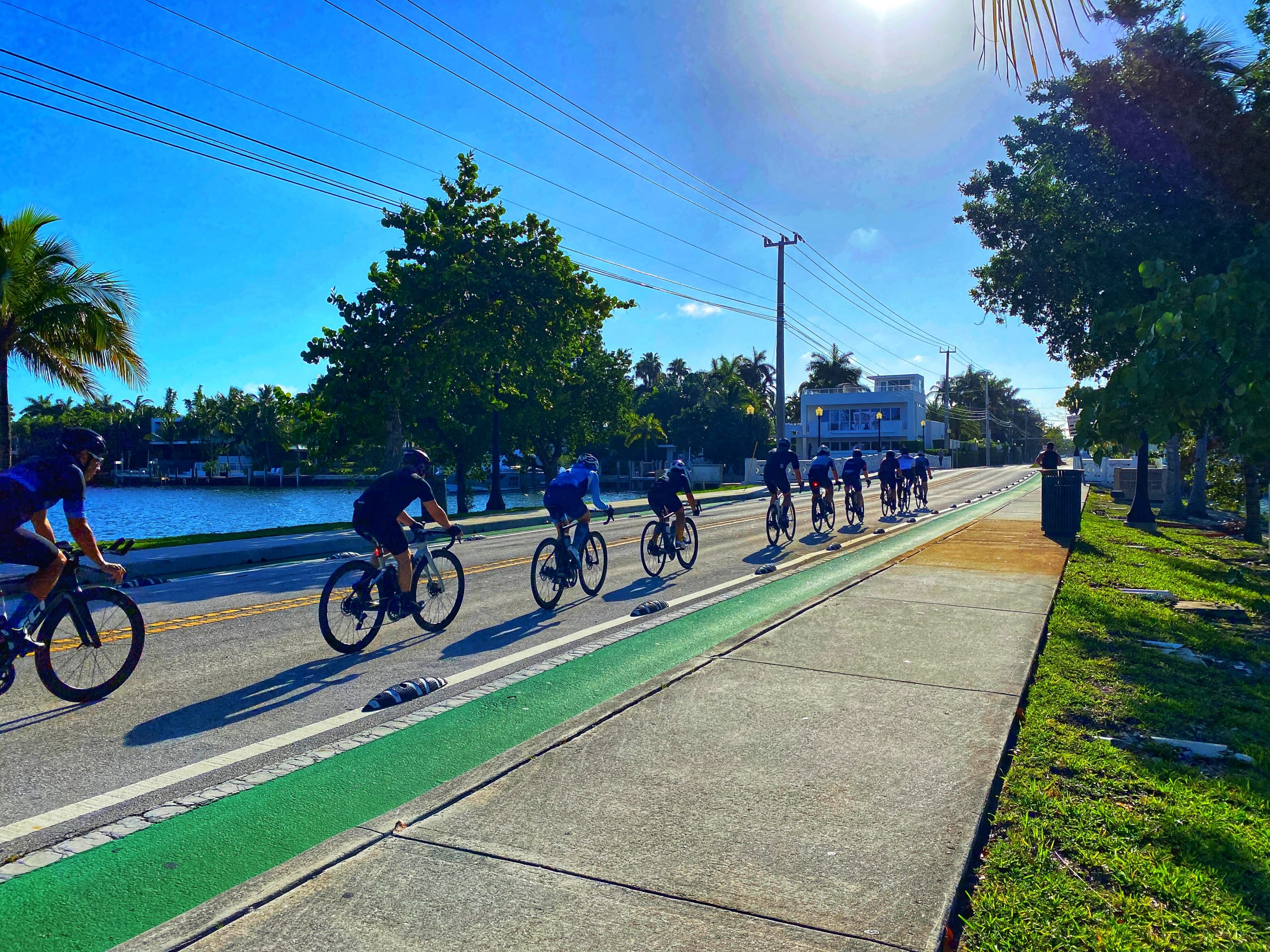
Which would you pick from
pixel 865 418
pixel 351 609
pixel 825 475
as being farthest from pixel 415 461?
pixel 865 418

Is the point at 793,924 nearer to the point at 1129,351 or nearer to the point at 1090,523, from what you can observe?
the point at 1129,351

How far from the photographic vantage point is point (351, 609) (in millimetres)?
7441

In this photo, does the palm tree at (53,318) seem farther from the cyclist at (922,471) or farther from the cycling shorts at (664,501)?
the cyclist at (922,471)

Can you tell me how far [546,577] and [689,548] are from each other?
13.1ft

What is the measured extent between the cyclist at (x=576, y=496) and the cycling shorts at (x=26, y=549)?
16.5 ft

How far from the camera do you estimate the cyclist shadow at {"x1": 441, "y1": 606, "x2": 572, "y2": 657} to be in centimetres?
756

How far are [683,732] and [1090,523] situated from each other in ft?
67.7

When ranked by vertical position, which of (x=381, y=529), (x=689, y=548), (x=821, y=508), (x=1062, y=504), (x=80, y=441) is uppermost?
(x=80, y=441)

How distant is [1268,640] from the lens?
8.39 metres

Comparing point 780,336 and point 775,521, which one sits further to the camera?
point 780,336

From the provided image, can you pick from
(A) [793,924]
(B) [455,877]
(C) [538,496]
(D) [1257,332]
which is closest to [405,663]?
(B) [455,877]

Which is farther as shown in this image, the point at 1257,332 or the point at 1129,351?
the point at 1129,351

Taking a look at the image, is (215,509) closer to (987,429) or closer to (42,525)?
(42,525)

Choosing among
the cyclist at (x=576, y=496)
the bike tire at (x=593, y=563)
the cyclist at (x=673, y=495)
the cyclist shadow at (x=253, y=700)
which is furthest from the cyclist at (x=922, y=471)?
the cyclist shadow at (x=253, y=700)
